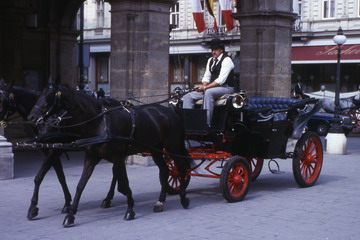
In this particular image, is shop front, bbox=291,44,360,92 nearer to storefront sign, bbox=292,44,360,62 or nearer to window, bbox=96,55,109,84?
storefront sign, bbox=292,44,360,62

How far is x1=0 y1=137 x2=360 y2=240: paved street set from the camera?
24.8 ft

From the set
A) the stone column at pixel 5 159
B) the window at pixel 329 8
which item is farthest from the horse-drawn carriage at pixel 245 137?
the window at pixel 329 8

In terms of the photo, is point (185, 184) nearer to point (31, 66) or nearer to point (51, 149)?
point (51, 149)

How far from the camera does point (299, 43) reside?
132 feet

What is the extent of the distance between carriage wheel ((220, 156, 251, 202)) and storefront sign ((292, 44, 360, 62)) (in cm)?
2883

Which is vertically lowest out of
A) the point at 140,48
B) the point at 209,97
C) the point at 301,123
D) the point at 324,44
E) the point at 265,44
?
the point at 301,123

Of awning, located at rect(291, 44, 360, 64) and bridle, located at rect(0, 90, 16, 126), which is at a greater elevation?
awning, located at rect(291, 44, 360, 64)

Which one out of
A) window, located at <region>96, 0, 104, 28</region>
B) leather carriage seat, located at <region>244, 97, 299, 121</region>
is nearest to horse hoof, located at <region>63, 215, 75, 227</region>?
leather carriage seat, located at <region>244, 97, 299, 121</region>

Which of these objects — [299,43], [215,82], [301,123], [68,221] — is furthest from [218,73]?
[299,43]

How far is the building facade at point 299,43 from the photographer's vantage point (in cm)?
3794

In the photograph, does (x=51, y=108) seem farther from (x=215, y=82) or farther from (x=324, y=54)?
(x=324, y=54)

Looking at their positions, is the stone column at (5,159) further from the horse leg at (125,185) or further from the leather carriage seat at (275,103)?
the leather carriage seat at (275,103)

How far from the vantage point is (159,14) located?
1375 centimetres

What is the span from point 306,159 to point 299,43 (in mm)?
30203
